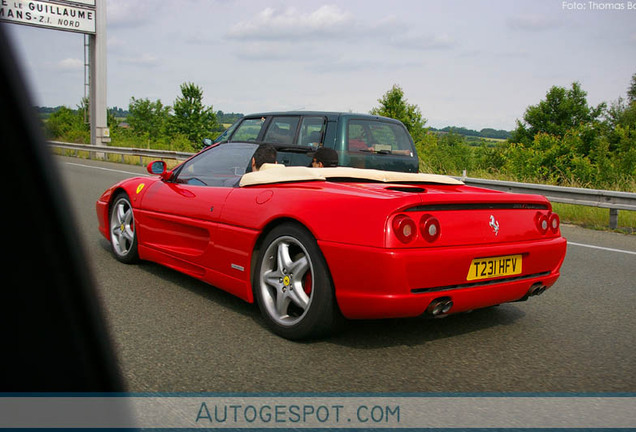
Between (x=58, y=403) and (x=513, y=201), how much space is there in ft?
11.7

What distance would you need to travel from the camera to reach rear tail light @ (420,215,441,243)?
366 cm

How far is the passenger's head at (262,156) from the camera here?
540 centimetres


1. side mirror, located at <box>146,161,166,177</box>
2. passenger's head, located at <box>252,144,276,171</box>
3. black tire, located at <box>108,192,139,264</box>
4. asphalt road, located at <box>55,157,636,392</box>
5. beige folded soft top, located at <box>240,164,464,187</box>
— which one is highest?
passenger's head, located at <box>252,144,276,171</box>

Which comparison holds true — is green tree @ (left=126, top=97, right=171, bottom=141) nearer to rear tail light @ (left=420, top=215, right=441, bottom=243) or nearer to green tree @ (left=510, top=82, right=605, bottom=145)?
green tree @ (left=510, top=82, right=605, bottom=145)

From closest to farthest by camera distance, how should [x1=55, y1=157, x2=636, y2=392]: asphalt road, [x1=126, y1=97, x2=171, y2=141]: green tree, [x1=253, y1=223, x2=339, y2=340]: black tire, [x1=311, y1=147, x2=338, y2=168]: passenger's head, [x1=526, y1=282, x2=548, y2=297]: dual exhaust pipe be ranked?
[x1=55, y1=157, x2=636, y2=392]: asphalt road < [x1=253, y1=223, x2=339, y2=340]: black tire < [x1=526, y1=282, x2=548, y2=297]: dual exhaust pipe < [x1=311, y1=147, x2=338, y2=168]: passenger's head < [x1=126, y1=97, x2=171, y2=141]: green tree

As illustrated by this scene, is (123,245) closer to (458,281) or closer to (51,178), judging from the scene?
(458,281)

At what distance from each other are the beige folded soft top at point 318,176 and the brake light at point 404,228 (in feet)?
3.26

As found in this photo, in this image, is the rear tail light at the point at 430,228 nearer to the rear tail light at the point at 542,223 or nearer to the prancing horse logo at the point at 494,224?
the prancing horse logo at the point at 494,224

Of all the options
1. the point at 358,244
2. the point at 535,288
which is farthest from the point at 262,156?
the point at 535,288

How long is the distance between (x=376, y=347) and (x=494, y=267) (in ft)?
2.88

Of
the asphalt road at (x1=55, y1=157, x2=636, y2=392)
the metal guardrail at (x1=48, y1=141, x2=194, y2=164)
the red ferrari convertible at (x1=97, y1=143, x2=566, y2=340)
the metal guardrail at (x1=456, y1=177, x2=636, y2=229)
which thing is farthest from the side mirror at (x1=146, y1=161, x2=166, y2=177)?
the metal guardrail at (x1=48, y1=141, x2=194, y2=164)

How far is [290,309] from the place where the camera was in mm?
4227

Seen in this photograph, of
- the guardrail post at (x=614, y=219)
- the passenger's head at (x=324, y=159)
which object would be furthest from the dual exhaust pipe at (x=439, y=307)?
the guardrail post at (x=614, y=219)

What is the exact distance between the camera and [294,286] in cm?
399
